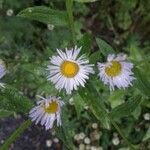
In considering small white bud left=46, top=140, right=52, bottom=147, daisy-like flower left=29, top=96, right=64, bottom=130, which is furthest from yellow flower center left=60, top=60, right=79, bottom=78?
small white bud left=46, top=140, right=52, bottom=147

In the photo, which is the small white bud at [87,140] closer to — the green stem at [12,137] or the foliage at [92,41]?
the foliage at [92,41]

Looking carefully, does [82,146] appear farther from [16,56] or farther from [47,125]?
[47,125]

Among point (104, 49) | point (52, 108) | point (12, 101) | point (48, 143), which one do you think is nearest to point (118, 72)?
point (104, 49)

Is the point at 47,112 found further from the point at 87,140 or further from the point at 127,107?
the point at 87,140

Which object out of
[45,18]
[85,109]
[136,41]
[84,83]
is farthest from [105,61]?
[136,41]

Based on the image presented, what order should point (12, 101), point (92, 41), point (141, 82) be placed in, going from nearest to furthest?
point (12, 101) < point (141, 82) < point (92, 41)

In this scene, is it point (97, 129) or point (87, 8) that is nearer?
point (97, 129)
